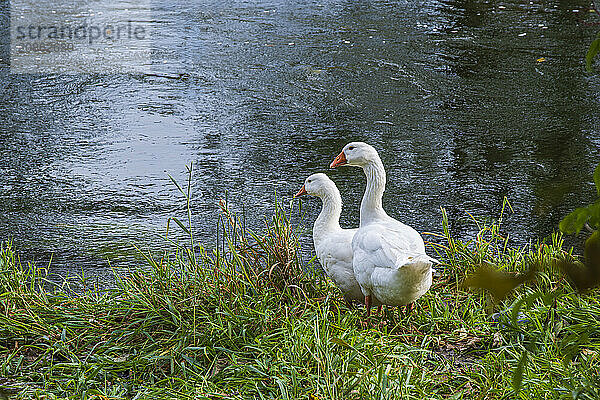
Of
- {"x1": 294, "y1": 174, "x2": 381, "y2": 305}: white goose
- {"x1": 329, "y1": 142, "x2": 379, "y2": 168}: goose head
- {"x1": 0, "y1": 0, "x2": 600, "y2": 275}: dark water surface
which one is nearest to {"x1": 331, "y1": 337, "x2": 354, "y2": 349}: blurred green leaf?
{"x1": 294, "y1": 174, "x2": 381, "y2": 305}: white goose

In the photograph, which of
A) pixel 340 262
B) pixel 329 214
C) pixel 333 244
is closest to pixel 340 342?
pixel 340 262

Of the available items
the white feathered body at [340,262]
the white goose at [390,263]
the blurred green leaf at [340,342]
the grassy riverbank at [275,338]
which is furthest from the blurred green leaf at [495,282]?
the white feathered body at [340,262]

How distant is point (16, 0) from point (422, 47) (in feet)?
21.9

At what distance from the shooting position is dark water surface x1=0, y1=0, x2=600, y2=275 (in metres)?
4.99

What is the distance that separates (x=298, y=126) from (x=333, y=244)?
2.81m

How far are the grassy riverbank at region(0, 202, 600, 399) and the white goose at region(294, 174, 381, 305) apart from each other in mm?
122

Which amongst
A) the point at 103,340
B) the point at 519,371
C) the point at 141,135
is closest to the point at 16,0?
the point at 141,135

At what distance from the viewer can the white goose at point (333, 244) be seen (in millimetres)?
3744

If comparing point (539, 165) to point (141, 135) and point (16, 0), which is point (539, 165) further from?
point (16, 0)

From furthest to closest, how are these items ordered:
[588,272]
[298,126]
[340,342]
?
1. [298,126]
2. [340,342]
3. [588,272]

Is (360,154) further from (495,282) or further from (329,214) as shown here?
(495,282)

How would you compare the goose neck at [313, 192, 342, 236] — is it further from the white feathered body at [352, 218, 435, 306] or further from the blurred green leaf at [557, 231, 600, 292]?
the blurred green leaf at [557, 231, 600, 292]

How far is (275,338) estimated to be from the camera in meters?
3.28

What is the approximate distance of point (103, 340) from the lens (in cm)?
346
